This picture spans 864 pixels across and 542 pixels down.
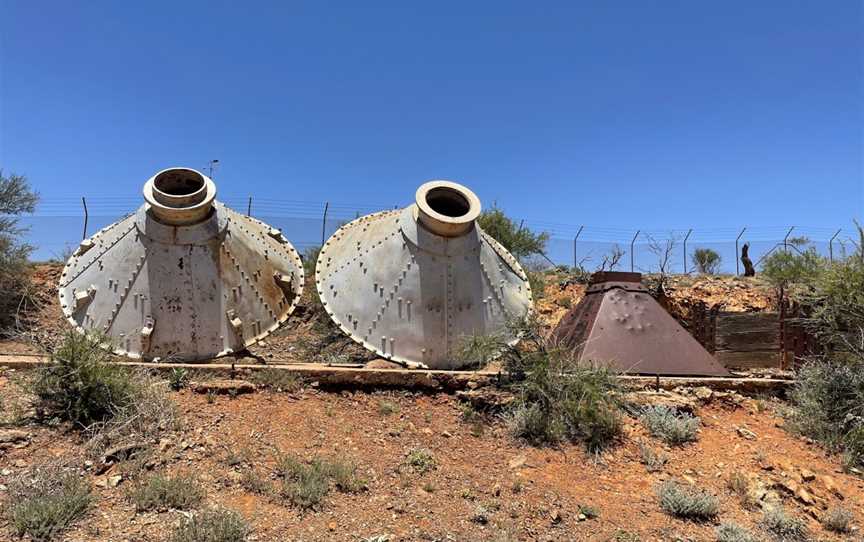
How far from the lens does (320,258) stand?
840cm

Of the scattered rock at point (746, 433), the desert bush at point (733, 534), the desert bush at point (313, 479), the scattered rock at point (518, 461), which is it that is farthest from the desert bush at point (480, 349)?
the desert bush at point (733, 534)

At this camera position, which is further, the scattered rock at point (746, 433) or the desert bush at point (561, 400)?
the scattered rock at point (746, 433)

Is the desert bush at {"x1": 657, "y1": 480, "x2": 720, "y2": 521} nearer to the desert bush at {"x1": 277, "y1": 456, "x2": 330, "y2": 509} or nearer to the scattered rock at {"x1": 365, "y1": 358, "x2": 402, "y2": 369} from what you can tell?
the desert bush at {"x1": 277, "y1": 456, "x2": 330, "y2": 509}

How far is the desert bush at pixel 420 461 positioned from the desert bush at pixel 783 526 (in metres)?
2.53

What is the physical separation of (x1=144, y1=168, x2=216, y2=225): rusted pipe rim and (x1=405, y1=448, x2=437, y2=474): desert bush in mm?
4054

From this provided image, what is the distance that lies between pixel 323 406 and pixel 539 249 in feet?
52.0

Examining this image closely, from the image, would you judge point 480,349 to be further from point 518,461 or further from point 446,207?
point 446,207

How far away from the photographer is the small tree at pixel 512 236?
2022 centimetres

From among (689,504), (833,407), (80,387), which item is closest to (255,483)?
(80,387)

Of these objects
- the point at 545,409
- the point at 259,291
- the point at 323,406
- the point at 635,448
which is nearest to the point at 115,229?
the point at 259,291

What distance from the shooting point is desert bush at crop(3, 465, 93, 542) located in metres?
3.67

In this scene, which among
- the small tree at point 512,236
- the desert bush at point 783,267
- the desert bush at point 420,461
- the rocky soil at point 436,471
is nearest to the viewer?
the rocky soil at point 436,471

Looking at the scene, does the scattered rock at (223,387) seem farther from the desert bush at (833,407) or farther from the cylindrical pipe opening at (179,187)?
the desert bush at (833,407)

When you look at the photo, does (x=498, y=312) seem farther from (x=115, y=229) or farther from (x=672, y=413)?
(x=115, y=229)
